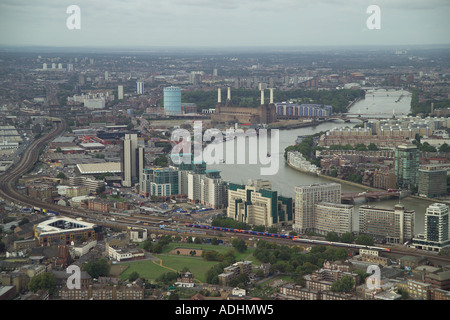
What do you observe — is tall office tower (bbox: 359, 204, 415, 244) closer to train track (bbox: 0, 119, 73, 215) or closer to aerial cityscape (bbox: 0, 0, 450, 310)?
aerial cityscape (bbox: 0, 0, 450, 310)

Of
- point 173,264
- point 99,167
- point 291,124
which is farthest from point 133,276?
point 291,124

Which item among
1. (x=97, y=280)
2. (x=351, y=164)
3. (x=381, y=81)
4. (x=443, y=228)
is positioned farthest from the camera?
(x=381, y=81)

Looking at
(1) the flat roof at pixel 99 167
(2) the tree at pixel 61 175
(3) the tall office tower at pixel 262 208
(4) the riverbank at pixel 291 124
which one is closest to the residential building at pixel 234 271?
(3) the tall office tower at pixel 262 208

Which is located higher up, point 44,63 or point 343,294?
point 44,63

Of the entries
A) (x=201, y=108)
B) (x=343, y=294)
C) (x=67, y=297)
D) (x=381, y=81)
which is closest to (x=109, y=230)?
(x=67, y=297)

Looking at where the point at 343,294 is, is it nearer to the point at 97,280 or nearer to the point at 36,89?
the point at 97,280

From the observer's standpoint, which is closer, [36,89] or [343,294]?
[343,294]

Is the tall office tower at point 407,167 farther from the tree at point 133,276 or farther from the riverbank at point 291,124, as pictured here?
the riverbank at point 291,124

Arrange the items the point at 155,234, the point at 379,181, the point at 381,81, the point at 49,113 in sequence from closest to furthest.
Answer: the point at 155,234, the point at 379,181, the point at 49,113, the point at 381,81
